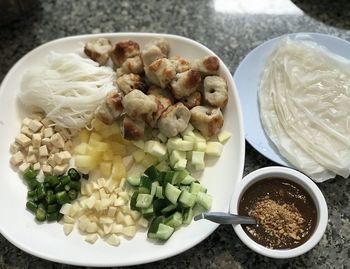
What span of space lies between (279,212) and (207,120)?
36 centimetres

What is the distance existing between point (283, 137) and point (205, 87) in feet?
1.00

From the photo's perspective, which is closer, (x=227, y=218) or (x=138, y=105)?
(x=227, y=218)

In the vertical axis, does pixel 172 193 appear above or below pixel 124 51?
below

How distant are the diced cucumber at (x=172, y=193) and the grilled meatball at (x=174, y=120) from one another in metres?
0.18

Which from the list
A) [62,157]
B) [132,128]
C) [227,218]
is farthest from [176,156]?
[62,157]

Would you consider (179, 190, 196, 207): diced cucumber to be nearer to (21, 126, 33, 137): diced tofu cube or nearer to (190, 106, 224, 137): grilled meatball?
(190, 106, 224, 137): grilled meatball

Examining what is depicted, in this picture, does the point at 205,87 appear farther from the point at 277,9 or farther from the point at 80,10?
the point at 80,10

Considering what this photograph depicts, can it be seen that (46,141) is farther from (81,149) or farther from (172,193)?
(172,193)

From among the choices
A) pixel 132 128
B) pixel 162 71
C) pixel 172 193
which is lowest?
pixel 172 193

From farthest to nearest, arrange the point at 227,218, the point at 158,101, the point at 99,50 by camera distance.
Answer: the point at 99,50 < the point at 158,101 < the point at 227,218

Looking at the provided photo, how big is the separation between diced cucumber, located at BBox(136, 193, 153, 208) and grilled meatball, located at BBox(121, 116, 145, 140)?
0.20 meters

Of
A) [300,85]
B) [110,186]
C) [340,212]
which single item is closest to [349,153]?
[340,212]

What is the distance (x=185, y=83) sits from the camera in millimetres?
1570

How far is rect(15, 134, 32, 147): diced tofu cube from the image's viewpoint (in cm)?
161
